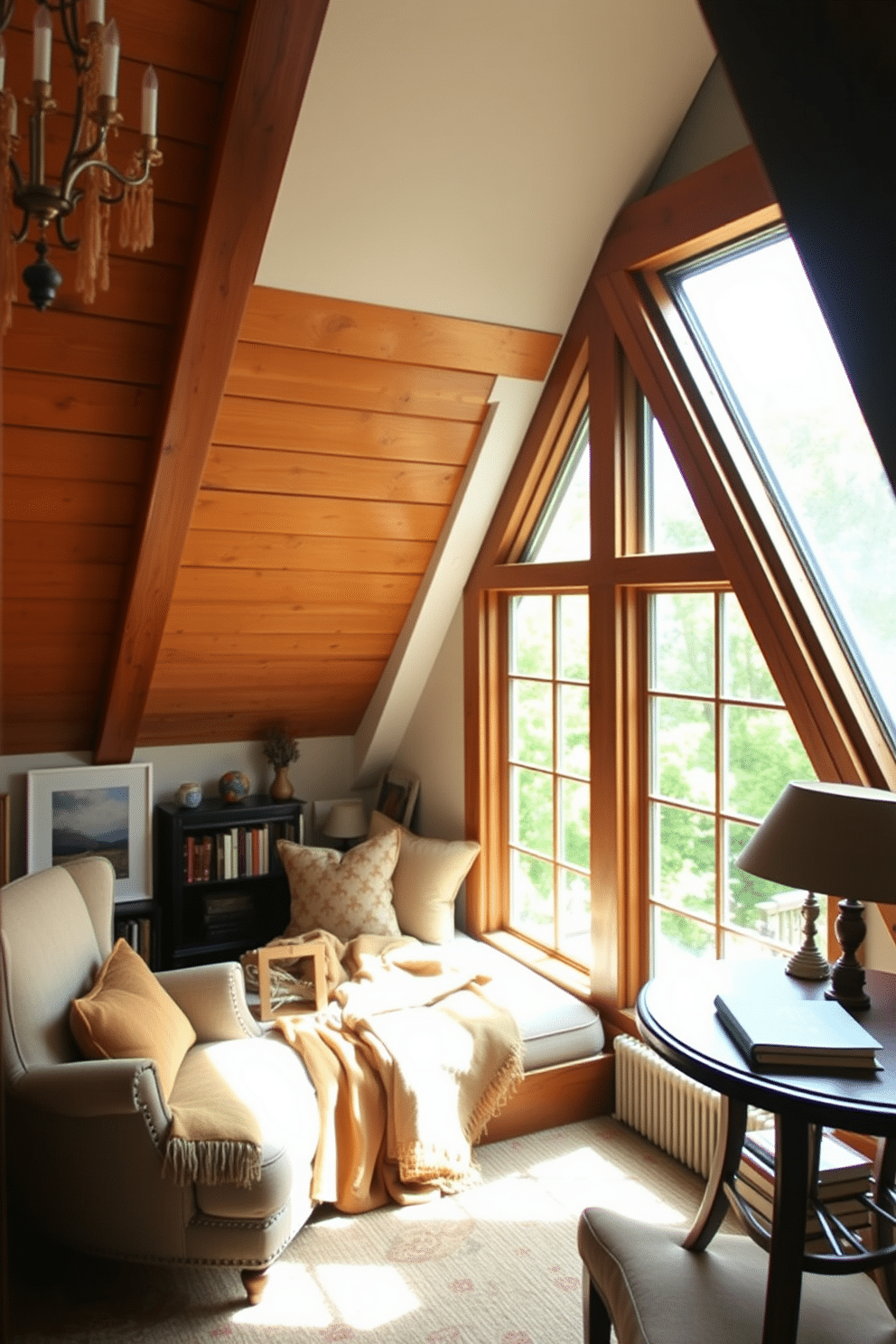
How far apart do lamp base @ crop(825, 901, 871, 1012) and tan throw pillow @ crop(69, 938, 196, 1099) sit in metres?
1.68

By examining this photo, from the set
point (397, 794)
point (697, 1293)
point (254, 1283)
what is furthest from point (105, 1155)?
point (397, 794)

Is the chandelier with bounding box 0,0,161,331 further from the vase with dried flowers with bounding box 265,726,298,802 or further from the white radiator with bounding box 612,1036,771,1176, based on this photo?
the vase with dried flowers with bounding box 265,726,298,802

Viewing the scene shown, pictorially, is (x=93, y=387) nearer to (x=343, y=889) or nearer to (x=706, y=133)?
(x=706, y=133)

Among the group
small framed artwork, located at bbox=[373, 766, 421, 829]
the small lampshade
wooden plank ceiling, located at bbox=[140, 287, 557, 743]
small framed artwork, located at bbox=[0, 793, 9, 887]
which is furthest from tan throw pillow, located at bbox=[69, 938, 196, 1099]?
small framed artwork, located at bbox=[373, 766, 421, 829]

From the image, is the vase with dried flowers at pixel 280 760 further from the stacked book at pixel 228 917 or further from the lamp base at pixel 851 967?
the lamp base at pixel 851 967

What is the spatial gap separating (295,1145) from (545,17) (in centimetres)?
305

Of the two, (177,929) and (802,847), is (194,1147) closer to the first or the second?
(802,847)

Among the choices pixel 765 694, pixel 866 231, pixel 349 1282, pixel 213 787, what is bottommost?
pixel 349 1282

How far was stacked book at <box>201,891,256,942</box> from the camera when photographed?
180 inches

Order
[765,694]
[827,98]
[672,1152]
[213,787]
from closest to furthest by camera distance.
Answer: [827,98] < [765,694] < [672,1152] < [213,787]

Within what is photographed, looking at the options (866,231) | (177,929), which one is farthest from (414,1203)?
(866,231)

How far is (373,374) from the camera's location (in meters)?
3.44

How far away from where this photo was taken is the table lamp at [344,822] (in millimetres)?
4828

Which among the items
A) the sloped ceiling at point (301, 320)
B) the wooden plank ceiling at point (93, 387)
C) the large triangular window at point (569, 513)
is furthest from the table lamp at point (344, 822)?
the large triangular window at point (569, 513)
